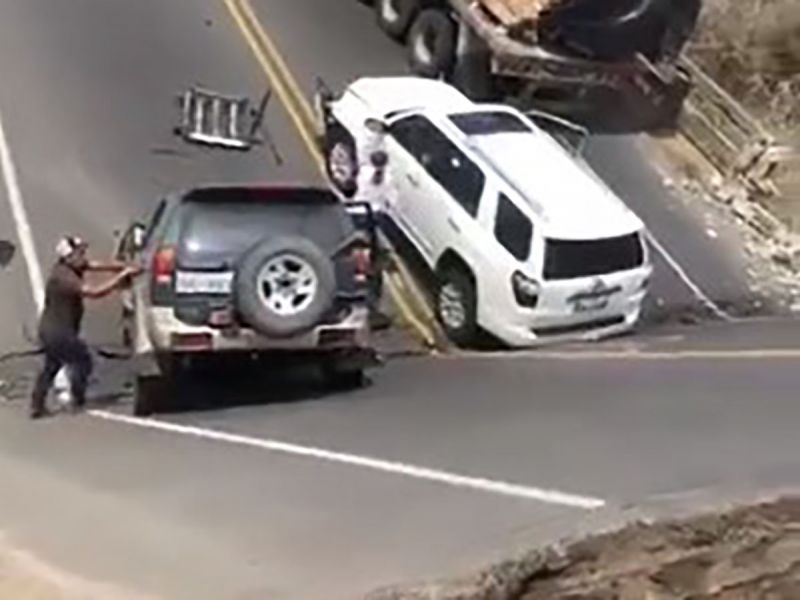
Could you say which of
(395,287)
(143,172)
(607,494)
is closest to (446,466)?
(607,494)

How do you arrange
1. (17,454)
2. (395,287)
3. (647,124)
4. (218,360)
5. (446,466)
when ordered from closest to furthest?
(446,466) < (17,454) < (218,360) < (395,287) < (647,124)

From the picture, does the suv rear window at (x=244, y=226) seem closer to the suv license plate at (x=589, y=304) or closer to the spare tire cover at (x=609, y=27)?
the suv license plate at (x=589, y=304)

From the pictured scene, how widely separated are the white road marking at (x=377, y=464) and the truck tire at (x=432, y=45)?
10.5 meters

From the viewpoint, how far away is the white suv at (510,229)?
64.6 feet

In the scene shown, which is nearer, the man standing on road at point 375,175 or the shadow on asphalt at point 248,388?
the shadow on asphalt at point 248,388

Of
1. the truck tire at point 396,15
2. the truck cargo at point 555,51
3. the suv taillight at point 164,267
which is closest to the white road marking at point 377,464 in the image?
the suv taillight at point 164,267

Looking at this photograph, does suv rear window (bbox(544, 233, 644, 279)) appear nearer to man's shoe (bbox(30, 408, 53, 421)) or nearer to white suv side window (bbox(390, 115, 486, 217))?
white suv side window (bbox(390, 115, 486, 217))

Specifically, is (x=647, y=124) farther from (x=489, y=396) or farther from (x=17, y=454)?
(x=17, y=454)

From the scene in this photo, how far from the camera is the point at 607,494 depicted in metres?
13.0

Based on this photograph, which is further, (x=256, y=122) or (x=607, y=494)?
(x=256, y=122)

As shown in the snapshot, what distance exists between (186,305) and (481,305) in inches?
160

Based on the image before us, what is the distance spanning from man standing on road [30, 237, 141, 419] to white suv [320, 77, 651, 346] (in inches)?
159

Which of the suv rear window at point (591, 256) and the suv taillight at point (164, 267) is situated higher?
the suv taillight at point (164, 267)

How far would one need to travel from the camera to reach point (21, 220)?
21.9 metres
